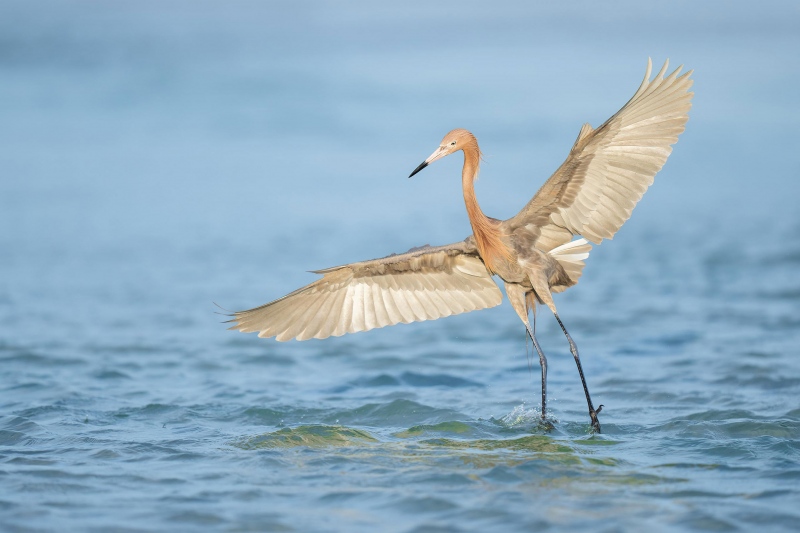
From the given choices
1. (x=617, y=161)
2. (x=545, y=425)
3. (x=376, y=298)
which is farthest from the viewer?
(x=376, y=298)

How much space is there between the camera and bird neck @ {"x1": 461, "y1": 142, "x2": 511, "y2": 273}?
8.31 meters

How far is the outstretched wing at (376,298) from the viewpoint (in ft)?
29.3

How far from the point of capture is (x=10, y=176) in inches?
898

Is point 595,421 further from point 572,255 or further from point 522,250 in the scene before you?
point 522,250

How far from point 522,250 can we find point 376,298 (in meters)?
1.49

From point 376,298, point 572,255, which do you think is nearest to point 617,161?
point 572,255

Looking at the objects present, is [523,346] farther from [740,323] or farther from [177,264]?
[177,264]

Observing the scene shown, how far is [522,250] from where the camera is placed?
27.5 feet

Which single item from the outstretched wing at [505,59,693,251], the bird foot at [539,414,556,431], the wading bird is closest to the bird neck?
the wading bird

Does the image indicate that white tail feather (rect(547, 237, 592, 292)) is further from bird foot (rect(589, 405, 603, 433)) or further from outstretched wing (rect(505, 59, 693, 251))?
bird foot (rect(589, 405, 603, 433))

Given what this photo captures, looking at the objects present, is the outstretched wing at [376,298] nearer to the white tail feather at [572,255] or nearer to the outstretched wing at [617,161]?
the white tail feather at [572,255]

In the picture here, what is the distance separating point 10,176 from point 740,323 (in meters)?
16.4

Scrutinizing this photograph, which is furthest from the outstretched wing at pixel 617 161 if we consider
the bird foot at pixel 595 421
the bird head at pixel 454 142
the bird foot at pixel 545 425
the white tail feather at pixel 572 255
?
the bird foot at pixel 545 425

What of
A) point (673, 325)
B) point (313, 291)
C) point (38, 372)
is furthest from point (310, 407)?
point (673, 325)
